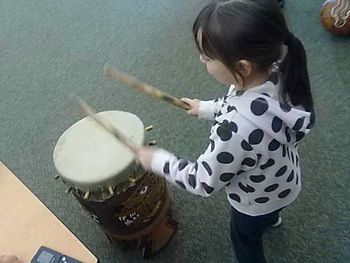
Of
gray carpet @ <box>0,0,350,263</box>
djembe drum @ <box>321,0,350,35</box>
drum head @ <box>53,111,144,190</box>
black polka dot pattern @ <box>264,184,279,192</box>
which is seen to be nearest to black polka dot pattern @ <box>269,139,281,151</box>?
black polka dot pattern @ <box>264,184,279,192</box>

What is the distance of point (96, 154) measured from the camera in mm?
1114

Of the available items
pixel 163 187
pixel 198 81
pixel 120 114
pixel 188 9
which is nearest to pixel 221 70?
pixel 120 114

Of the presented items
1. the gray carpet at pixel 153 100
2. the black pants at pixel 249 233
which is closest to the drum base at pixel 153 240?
the gray carpet at pixel 153 100

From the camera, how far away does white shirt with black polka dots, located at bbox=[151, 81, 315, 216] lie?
812 millimetres

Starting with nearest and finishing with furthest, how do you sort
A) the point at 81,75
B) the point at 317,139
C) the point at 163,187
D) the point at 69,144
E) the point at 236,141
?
the point at 236,141, the point at 69,144, the point at 163,187, the point at 317,139, the point at 81,75

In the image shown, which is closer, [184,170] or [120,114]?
[184,170]

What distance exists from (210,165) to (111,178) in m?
0.31

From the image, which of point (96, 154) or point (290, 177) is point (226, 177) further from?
point (96, 154)

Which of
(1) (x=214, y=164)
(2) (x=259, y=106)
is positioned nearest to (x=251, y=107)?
(2) (x=259, y=106)

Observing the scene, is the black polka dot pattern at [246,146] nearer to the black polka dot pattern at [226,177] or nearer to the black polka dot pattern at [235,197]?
the black polka dot pattern at [226,177]

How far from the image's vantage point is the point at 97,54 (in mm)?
2051

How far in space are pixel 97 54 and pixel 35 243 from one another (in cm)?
121

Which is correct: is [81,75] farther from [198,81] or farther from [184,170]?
[184,170]

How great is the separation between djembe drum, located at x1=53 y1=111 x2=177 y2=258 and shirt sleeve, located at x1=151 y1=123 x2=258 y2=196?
0.20 metres
